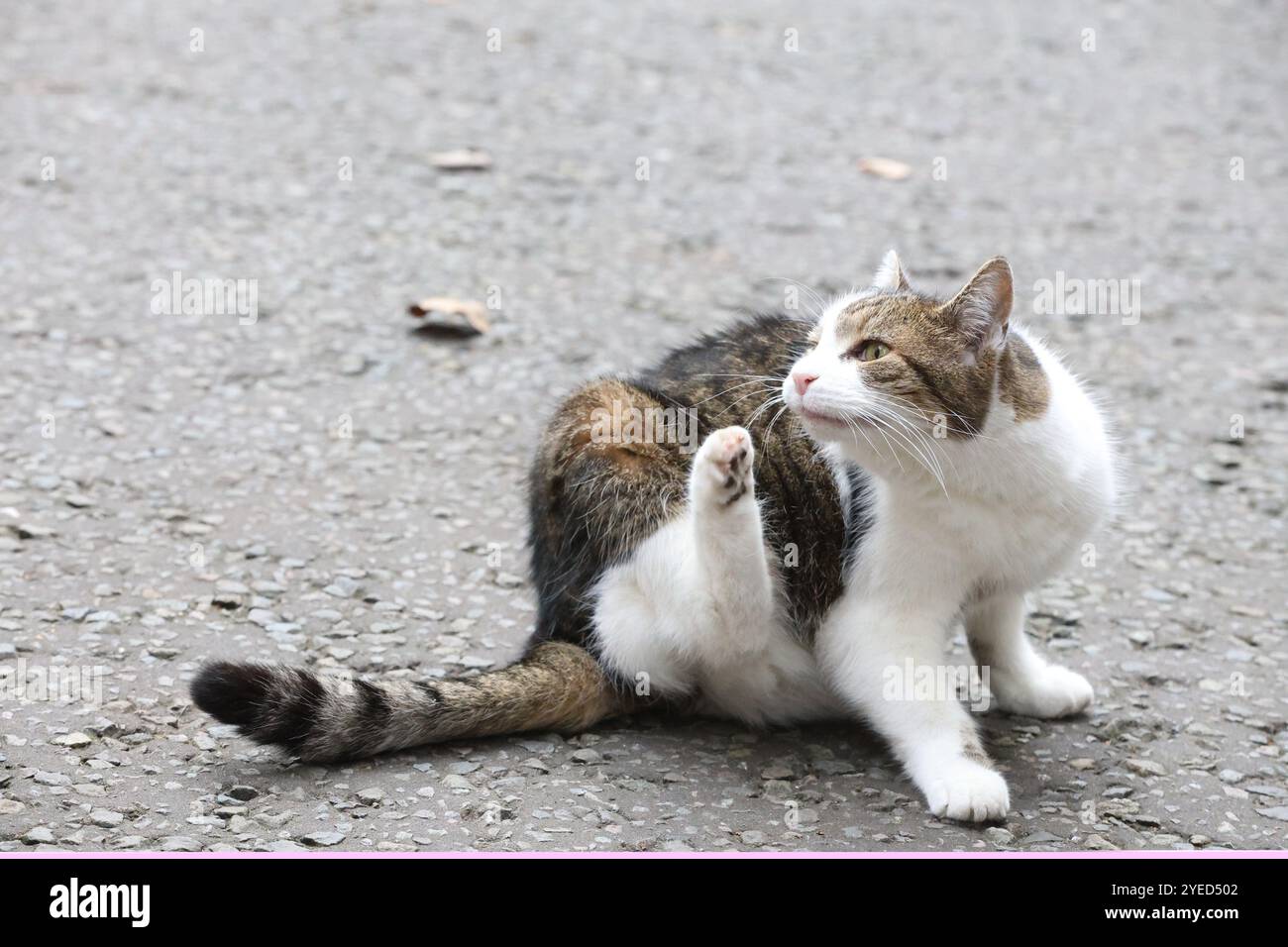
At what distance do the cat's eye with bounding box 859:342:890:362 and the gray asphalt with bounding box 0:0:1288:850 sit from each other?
1.08 metres

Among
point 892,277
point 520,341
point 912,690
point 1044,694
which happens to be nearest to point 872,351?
point 892,277

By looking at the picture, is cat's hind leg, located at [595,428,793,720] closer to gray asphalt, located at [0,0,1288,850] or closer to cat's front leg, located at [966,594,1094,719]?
gray asphalt, located at [0,0,1288,850]

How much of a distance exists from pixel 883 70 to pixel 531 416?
544 centimetres

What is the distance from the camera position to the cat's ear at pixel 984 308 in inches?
133

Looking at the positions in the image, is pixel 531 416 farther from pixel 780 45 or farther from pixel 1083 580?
pixel 780 45

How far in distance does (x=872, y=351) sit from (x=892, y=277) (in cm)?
40

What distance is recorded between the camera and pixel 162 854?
120 inches

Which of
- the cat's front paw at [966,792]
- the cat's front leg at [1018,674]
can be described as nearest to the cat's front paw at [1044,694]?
the cat's front leg at [1018,674]

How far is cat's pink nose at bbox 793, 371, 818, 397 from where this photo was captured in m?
3.38

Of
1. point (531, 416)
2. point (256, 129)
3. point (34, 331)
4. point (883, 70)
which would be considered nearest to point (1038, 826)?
point (531, 416)

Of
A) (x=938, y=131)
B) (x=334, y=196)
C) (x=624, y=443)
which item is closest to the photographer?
(x=624, y=443)

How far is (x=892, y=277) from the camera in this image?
3801 millimetres

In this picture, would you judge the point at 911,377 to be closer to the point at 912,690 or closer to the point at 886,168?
the point at 912,690

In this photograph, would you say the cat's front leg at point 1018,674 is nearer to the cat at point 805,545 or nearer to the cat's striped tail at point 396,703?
the cat at point 805,545
